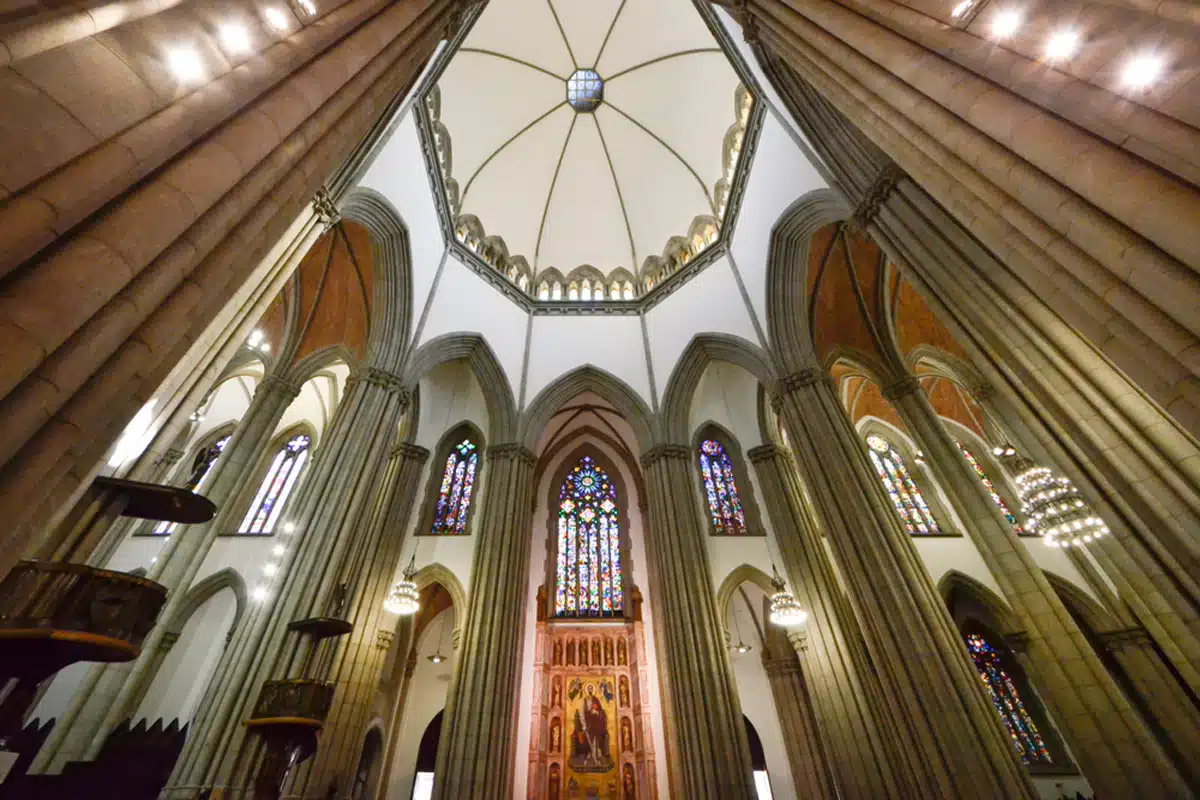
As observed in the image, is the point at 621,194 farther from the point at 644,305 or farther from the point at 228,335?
the point at 228,335

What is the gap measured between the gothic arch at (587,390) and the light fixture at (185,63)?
32.0 ft

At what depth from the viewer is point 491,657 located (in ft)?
29.5

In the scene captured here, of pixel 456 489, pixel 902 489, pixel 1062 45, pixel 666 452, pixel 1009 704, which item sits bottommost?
pixel 1009 704

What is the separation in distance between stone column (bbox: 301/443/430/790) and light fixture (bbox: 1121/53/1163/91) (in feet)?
31.7

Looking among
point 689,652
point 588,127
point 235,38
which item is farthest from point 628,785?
point 588,127

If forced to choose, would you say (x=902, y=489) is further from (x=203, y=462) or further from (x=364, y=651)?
(x=203, y=462)

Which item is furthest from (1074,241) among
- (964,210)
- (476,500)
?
(476,500)

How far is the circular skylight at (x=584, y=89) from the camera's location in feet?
47.0

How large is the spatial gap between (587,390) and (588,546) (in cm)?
484

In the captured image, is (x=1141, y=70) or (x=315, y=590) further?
(x=315, y=590)

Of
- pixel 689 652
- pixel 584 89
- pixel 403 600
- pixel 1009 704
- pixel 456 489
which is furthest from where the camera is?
pixel 584 89

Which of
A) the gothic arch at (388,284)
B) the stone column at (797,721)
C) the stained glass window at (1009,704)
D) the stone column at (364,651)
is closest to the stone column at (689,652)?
the stone column at (797,721)

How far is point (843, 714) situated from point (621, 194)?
45.6ft

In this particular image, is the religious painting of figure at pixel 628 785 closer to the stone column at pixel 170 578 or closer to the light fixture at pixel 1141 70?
the stone column at pixel 170 578
